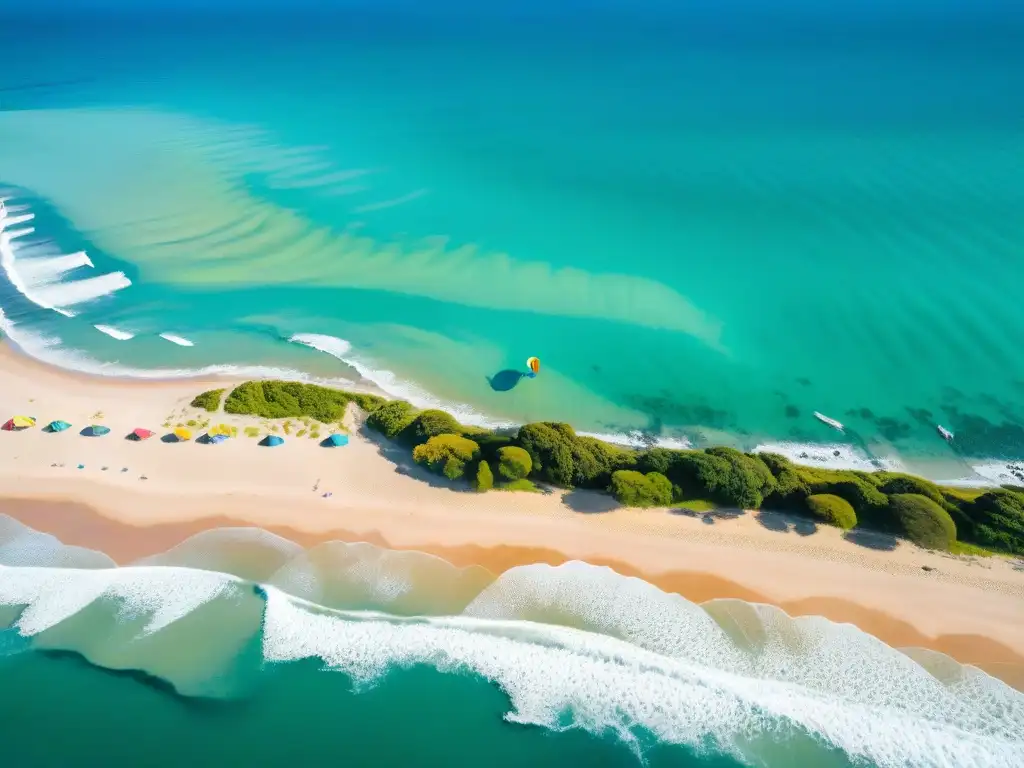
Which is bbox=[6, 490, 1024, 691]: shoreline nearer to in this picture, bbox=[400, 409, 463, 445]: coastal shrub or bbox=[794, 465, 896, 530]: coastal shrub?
bbox=[794, 465, 896, 530]: coastal shrub

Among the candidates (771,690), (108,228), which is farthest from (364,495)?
(108,228)

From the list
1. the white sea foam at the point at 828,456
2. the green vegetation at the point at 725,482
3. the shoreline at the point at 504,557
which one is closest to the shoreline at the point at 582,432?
the white sea foam at the point at 828,456

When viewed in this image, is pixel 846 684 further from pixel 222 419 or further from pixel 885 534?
pixel 222 419

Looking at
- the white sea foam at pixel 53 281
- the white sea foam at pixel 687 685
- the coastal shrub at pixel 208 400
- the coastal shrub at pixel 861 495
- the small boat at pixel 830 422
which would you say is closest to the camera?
the white sea foam at pixel 687 685

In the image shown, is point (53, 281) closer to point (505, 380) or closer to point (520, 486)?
point (505, 380)

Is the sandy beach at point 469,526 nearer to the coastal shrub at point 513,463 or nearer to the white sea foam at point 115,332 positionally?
the coastal shrub at point 513,463

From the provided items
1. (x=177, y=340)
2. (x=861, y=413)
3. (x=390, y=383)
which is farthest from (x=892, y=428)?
(x=177, y=340)
